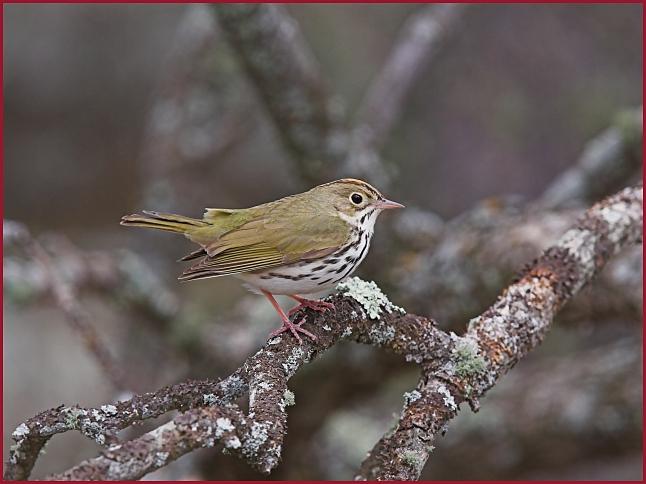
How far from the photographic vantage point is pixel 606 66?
27.1ft

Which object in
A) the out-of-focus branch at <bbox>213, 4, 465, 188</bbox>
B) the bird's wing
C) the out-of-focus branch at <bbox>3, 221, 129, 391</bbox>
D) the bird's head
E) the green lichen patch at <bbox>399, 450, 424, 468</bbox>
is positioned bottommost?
the green lichen patch at <bbox>399, 450, 424, 468</bbox>

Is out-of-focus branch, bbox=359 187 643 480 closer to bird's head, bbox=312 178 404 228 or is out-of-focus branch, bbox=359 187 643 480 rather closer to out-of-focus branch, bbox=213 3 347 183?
bird's head, bbox=312 178 404 228

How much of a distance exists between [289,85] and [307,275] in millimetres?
2235

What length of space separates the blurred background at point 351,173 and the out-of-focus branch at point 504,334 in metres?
1.25

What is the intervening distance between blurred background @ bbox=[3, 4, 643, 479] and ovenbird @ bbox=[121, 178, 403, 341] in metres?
1.38

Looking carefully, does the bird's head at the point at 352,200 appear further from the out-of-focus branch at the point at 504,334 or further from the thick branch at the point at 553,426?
the thick branch at the point at 553,426

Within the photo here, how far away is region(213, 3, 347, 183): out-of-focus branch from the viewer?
5.20 metres

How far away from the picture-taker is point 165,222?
4043 millimetres

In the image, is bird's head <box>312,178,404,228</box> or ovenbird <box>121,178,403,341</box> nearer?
ovenbird <box>121,178,403,341</box>

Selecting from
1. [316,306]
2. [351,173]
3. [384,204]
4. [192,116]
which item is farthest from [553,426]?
[192,116]

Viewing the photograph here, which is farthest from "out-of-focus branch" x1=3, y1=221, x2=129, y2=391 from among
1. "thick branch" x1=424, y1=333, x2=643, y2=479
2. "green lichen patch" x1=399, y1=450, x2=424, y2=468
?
"thick branch" x1=424, y1=333, x2=643, y2=479

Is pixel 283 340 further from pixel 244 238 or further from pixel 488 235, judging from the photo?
pixel 488 235

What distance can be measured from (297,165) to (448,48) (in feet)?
11.6

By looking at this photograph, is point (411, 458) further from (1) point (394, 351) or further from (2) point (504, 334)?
(2) point (504, 334)
